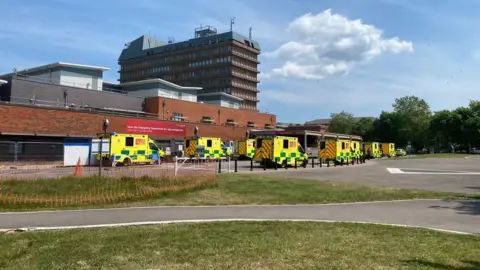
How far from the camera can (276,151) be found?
30781mm

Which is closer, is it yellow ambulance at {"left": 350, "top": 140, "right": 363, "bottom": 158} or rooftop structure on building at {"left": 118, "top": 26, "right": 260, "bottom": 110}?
yellow ambulance at {"left": 350, "top": 140, "right": 363, "bottom": 158}

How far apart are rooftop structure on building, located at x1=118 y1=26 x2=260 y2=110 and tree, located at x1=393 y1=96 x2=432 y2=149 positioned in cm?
4204

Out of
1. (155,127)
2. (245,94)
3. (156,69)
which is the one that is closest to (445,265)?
(155,127)

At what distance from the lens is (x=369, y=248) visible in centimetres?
637

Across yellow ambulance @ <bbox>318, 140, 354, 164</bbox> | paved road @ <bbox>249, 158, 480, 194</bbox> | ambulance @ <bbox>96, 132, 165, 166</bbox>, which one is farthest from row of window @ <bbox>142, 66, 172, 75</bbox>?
paved road @ <bbox>249, 158, 480, 194</bbox>

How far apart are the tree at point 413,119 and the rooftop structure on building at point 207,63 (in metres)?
42.0

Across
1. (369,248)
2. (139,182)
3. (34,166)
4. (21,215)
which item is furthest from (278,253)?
(34,166)

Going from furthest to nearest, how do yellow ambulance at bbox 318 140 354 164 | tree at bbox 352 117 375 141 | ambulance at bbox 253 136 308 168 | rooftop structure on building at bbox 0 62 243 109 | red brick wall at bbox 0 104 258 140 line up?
tree at bbox 352 117 375 141, rooftop structure on building at bbox 0 62 243 109, yellow ambulance at bbox 318 140 354 164, red brick wall at bbox 0 104 258 140, ambulance at bbox 253 136 308 168

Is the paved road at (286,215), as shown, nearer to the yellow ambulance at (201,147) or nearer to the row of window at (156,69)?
the yellow ambulance at (201,147)

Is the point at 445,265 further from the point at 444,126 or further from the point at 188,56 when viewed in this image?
the point at 188,56

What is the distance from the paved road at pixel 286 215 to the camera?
29.2 feet

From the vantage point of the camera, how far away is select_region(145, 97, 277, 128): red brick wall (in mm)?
53778

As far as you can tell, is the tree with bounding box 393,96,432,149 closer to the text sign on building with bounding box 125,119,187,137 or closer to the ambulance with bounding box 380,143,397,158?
the ambulance with bounding box 380,143,397,158

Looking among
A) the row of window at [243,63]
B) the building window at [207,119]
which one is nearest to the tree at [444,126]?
the row of window at [243,63]
